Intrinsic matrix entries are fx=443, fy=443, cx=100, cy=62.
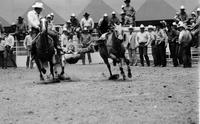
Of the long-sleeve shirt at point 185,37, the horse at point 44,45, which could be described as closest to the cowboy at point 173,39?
the long-sleeve shirt at point 185,37

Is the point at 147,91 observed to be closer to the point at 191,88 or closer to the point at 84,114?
the point at 191,88

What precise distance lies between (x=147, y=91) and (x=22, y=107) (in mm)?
3598

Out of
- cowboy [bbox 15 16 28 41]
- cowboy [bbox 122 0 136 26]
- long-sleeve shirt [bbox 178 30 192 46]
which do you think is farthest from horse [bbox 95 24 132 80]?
cowboy [bbox 15 16 28 41]

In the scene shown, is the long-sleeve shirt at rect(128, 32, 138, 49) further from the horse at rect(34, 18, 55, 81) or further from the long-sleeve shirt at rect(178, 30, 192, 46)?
the horse at rect(34, 18, 55, 81)

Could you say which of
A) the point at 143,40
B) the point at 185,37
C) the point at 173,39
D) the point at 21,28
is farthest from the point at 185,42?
the point at 21,28

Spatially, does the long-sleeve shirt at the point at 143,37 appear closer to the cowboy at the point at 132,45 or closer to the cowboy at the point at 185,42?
the cowboy at the point at 132,45

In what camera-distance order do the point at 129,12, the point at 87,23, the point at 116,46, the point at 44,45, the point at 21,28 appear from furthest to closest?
the point at 21,28, the point at 87,23, the point at 129,12, the point at 116,46, the point at 44,45

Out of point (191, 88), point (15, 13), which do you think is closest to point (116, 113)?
point (191, 88)

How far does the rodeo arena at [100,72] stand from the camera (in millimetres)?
8727

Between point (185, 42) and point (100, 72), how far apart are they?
4.31 m

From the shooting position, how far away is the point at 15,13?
32812 millimetres

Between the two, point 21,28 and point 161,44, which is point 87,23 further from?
point 161,44

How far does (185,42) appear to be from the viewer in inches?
826

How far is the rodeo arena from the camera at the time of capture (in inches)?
344
